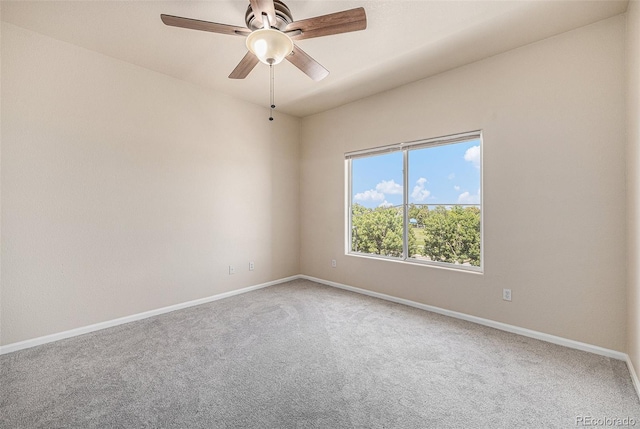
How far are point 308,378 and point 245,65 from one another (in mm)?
2539

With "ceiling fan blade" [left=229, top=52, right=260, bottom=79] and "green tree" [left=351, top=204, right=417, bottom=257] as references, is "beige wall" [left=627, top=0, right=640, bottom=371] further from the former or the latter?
"ceiling fan blade" [left=229, top=52, right=260, bottom=79]

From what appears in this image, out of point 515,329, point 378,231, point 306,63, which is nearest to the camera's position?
point 306,63

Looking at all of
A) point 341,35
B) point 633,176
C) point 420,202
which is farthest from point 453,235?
point 341,35

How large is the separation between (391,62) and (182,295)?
12.1 feet

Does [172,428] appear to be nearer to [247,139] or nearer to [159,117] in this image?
[159,117]

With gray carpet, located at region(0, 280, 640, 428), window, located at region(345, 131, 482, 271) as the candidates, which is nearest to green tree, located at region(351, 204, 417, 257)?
window, located at region(345, 131, 482, 271)

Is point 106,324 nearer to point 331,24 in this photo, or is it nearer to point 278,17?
point 278,17

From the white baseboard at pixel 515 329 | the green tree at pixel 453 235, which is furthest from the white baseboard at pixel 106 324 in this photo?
the green tree at pixel 453 235

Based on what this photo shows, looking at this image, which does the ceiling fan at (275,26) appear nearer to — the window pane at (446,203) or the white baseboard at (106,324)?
the window pane at (446,203)

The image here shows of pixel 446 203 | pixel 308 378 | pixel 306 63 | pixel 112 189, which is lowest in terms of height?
pixel 308 378

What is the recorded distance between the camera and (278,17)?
6.65ft

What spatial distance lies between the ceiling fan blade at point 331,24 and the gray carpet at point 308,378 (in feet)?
7.96

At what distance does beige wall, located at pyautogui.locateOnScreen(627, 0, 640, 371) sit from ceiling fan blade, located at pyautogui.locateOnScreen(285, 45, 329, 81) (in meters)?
2.23

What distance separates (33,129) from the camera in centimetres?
257
